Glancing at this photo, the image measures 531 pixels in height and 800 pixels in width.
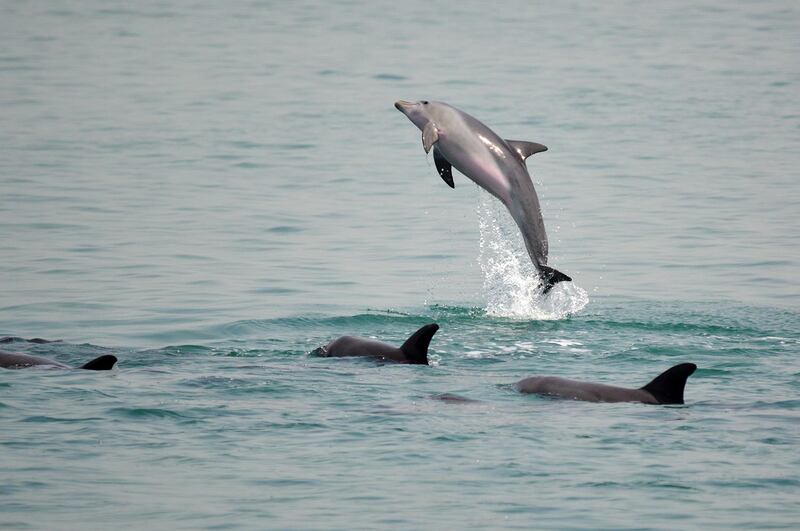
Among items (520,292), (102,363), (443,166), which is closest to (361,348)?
(102,363)

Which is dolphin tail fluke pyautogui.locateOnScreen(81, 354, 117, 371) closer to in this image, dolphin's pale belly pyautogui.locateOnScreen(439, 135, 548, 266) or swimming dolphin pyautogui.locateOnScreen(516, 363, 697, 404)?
swimming dolphin pyautogui.locateOnScreen(516, 363, 697, 404)

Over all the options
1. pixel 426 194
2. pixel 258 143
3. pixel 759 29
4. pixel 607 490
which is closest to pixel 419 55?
pixel 759 29

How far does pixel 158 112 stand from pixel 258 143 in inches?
227

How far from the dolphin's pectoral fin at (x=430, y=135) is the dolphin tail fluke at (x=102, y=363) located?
4.61 meters

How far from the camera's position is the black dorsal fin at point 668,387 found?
1482 centimetres

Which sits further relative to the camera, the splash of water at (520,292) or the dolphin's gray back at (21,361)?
the splash of water at (520,292)

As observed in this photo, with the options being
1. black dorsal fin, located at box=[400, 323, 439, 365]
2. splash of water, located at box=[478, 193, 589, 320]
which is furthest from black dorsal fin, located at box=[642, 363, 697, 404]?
splash of water, located at box=[478, 193, 589, 320]

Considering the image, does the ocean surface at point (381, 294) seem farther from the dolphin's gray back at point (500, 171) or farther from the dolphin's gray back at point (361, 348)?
the dolphin's gray back at point (500, 171)

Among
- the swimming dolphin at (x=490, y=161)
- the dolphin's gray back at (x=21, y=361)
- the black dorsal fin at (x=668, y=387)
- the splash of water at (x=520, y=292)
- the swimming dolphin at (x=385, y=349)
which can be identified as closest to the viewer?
the black dorsal fin at (x=668, y=387)

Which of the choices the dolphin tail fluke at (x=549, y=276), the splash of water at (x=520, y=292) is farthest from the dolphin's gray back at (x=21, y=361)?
the splash of water at (x=520, y=292)

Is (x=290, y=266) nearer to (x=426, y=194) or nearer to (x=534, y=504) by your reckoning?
(x=426, y=194)

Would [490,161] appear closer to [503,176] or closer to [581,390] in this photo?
[503,176]

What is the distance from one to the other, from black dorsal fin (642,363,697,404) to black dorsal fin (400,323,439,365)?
265 centimetres

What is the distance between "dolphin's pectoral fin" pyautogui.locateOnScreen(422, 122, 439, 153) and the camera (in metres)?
18.8
